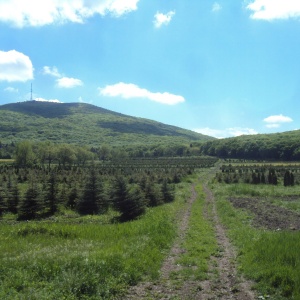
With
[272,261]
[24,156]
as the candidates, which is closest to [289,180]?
[272,261]

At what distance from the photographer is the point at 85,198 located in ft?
93.0

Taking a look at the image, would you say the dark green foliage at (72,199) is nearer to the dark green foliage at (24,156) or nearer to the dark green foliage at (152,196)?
the dark green foliage at (152,196)

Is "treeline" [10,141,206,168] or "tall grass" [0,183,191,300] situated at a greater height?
"treeline" [10,141,206,168]

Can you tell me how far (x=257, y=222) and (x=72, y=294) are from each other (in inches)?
544

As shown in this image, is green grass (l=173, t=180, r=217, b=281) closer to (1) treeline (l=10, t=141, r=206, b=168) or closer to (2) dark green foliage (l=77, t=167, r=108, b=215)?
(2) dark green foliage (l=77, t=167, r=108, b=215)

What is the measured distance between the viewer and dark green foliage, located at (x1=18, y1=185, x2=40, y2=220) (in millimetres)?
26844

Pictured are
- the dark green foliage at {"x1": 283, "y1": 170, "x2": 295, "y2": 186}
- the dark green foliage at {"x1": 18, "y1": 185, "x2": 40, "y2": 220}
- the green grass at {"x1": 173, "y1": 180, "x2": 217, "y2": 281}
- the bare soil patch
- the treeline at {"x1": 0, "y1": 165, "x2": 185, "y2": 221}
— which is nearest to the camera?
the green grass at {"x1": 173, "y1": 180, "x2": 217, "y2": 281}

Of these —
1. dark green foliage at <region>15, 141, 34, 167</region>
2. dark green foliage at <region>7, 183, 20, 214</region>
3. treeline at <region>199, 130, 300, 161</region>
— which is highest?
treeline at <region>199, 130, 300, 161</region>

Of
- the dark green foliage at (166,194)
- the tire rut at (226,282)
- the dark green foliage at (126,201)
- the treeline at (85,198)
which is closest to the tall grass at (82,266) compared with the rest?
the tire rut at (226,282)

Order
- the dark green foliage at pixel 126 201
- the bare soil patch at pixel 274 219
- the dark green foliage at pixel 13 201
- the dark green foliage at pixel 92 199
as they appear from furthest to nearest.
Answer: the dark green foliage at pixel 13 201 < the dark green foliage at pixel 92 199 < the dark green foliage at pixel 126 201 < the bare soil patch at pixel 274 219

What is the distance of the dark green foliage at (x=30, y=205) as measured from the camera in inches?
1057

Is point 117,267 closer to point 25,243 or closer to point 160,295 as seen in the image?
point 160,295

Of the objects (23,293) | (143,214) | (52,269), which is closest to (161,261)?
(52,269)

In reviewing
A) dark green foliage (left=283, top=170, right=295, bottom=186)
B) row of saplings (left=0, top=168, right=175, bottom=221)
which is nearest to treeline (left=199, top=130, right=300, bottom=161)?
dark green foliage (left=283, top=170, right=295, bottom=186)
